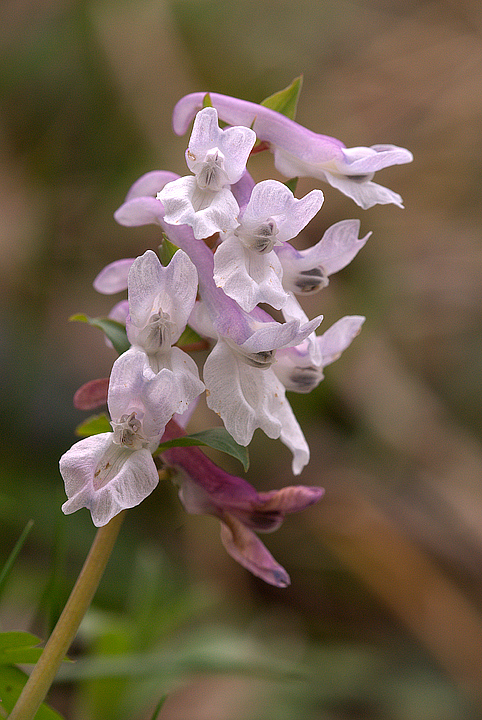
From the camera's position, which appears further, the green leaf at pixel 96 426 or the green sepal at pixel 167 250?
the green leaf at pixel 96 426

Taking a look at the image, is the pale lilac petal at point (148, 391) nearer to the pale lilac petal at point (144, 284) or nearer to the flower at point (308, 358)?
the pale lilac petal at point (144, 284)

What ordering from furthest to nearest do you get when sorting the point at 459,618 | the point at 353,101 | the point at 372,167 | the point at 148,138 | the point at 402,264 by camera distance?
the point at 353,101 → the point at 402,264 → the point at 148,138 → the point at 459,618 → the point at 372,167

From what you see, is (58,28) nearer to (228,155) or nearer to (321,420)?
(321,420)

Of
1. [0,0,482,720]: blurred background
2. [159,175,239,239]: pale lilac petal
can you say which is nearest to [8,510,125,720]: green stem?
[159,175,239,239]: pale lilac petal

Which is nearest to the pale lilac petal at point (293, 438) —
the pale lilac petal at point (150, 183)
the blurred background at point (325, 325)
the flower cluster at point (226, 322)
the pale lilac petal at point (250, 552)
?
the flower cluster at point (226, 322)

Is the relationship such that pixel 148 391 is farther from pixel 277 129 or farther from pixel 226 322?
pixel 277 129

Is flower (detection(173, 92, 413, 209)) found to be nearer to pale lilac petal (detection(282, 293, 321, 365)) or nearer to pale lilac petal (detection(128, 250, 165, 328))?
pale lilac petal (detection(282, 293, 321, 365))

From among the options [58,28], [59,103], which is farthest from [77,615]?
[58,28]

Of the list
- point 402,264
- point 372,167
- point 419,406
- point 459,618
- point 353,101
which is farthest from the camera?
point 353,101

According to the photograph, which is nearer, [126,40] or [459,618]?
[459,618]
